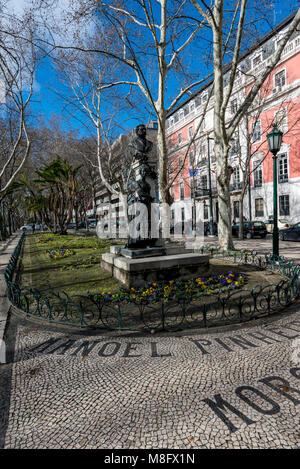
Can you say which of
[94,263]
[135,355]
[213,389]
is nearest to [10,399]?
[135,355]

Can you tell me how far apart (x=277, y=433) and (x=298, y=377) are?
95 centimetres

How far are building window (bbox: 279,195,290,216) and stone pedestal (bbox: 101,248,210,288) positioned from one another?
70.3ft

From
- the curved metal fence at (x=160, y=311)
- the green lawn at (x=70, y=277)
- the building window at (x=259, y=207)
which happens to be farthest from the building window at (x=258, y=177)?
the curved metal fence at (x=160, y=311)

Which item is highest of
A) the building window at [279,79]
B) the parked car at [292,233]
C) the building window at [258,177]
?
the building window at [279,79]

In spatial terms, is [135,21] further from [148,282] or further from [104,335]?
[104,335]

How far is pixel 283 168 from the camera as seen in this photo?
25.1 m

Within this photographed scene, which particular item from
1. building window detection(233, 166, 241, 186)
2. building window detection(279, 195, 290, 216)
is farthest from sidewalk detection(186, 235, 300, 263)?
building window detection(233, 166, 241, 186)

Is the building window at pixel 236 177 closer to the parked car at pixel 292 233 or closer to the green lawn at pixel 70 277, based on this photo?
the parked car at pixel 292 233

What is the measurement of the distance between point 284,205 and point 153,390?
2633 cm

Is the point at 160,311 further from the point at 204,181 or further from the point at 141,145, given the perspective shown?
the point at 204,181

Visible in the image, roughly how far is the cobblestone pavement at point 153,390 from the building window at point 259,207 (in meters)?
26.2

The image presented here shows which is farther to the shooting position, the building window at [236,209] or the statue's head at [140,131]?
the building window at [236,209]

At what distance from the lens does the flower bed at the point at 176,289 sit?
5.36 meters

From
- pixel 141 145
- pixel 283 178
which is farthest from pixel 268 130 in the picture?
pixel 141 145
